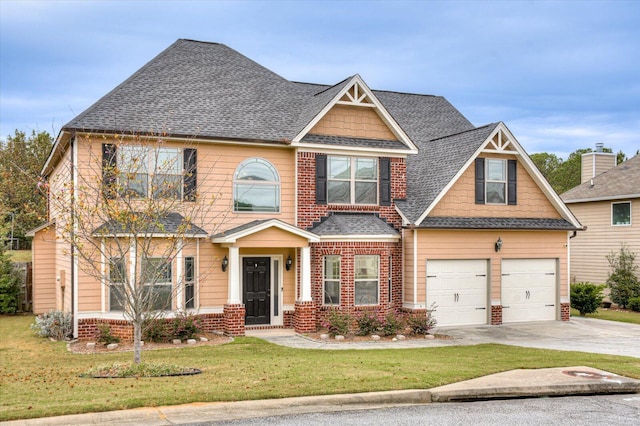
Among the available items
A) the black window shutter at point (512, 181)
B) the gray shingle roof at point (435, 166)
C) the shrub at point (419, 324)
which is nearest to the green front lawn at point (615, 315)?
the black window shutter at point (512, 181)

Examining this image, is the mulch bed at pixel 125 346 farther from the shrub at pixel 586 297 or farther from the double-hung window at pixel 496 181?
the shrub at pixel 586 297

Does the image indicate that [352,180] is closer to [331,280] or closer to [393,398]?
[331,280]

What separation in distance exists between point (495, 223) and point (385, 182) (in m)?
3.97

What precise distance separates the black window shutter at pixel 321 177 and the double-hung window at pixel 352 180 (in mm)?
215

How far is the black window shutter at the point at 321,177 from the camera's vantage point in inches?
793

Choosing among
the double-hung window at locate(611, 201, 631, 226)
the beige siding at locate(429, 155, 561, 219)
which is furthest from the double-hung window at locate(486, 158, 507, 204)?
the double-hung window at locate(611, 201, 631, 226)

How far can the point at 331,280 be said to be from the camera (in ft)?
64.7

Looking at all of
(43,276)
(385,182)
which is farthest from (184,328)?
(43,276)

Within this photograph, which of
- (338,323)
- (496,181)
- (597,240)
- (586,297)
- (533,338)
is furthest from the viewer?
(597,240)

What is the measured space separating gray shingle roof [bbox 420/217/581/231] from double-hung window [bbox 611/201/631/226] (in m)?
8.67

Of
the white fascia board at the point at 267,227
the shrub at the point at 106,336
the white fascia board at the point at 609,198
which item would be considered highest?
the white fascia board at the point at 609,198

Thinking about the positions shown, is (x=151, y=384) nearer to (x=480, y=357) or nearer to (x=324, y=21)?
(x=480, y=357)

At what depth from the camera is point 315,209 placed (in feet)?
66.2

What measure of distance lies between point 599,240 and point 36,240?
25.1m
